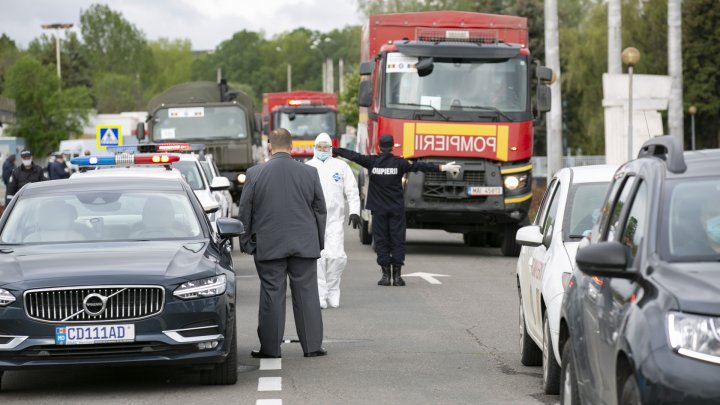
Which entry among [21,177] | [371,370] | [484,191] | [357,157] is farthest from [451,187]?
[371,370]

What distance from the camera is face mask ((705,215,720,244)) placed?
6319 millimetres

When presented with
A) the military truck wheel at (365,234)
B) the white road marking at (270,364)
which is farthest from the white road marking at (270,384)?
the military truck wheel at (365,234)

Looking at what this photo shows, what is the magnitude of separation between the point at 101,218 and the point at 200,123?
961 inches

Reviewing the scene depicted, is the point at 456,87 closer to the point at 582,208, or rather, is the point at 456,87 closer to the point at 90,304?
the point at 582,208

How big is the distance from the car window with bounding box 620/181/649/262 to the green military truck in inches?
1079

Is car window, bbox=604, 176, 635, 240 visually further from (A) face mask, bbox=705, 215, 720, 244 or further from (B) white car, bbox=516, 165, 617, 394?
(B) white car, bbox=516, 165, 617, 394

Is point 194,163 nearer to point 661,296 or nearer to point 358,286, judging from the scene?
point 358,286

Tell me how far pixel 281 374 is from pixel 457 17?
52.0 ft

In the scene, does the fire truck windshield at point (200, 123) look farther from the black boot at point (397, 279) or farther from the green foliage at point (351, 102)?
the green foliage at point (351, 102)

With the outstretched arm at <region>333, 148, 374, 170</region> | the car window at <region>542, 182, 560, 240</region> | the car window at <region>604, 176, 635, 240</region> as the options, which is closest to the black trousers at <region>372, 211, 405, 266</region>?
the outstretched arm at <region>333, 148, 374, 170</region>

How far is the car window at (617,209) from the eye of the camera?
6.95 metres

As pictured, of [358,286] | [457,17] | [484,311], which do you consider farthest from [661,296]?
[457,17]

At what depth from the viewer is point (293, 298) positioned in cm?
1159

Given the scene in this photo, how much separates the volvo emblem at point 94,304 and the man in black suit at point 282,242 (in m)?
2.12
